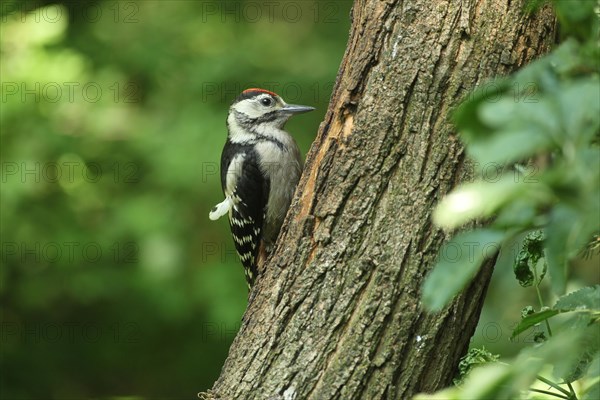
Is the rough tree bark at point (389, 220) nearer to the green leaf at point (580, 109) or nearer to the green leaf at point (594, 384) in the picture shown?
the green leaf at point (594, 384)

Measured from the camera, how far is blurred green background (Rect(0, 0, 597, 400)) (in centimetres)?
638

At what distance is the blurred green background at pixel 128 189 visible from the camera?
6379 mm

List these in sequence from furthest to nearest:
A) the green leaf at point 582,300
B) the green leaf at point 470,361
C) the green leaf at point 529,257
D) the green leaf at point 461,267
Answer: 1. the green leaf at point 470,361
2. the green leaf at point 529,257
3. the green leaf at point 582,300
4. the green leaf at point 461,267

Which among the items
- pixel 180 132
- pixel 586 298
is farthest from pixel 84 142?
pixel 586 298

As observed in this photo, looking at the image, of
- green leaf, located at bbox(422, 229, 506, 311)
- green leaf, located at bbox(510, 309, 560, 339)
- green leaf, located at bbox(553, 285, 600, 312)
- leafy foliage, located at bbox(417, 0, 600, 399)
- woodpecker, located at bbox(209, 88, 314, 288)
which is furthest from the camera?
woodpecker, located at bbox(209, 88, 314, 288)

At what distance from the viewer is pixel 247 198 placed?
4.97 m

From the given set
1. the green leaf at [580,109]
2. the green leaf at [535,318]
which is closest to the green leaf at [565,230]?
the green leaf at [580,109]

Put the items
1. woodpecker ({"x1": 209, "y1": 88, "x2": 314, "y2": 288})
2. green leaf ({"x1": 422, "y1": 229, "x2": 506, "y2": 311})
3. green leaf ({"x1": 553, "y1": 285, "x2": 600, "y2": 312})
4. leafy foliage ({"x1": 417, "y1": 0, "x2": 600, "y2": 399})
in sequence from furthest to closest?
woodpecker ({"x1": 209, "y1": 88, "x2": 314, "y2": 288}), green leaf ({"x1": 553, "y1": 285, "x2": 600, "y2": 312}), green leaf ({"x1": 422, "y1": 229, "x2": 506, "y2": 311}), leafy foliage ({"x1": 417, "y1": 0, "x2": 600, "y2": 399})

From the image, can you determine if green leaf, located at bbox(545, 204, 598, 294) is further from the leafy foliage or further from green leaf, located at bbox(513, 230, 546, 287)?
green leaf, located at bbox(513, 230, 546, 287)

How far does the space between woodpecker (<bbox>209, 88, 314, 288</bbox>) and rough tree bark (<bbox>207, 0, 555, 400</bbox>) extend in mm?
1993

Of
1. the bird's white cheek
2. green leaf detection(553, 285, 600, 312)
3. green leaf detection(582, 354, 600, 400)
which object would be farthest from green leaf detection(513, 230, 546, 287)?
the bird's white cheek

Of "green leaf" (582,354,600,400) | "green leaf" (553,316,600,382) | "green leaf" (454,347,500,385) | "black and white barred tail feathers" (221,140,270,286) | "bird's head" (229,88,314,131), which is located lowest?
"green leaf" (582,354,600,400)

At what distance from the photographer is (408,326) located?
2695mm

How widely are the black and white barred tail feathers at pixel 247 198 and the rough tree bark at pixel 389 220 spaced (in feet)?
6.67
